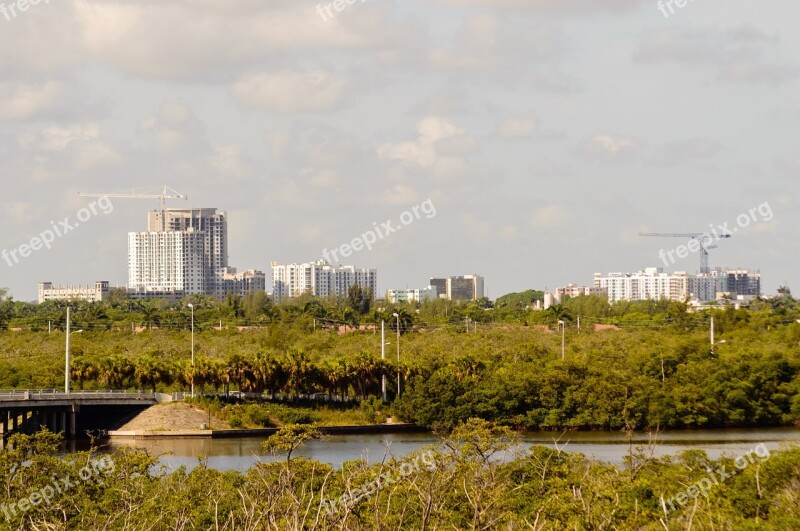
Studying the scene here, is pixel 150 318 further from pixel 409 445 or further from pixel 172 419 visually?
pixel 409 445

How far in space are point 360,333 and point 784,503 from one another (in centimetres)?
7204

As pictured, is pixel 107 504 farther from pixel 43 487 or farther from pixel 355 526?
pixel 355 526

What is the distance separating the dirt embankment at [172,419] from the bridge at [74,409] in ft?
3.89

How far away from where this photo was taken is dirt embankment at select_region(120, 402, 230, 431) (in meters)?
Result: 68.0

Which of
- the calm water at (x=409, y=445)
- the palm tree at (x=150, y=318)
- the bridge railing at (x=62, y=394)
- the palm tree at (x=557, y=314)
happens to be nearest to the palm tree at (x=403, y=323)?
the palm tree at (x=557, y=314)

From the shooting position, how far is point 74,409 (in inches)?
2736

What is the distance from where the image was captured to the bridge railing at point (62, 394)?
220ft

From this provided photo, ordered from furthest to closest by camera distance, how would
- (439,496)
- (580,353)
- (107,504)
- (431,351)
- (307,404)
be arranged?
(580,353)
(431,351)
(307,404)
(107,504)
(439,496)

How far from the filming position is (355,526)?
92.2ft

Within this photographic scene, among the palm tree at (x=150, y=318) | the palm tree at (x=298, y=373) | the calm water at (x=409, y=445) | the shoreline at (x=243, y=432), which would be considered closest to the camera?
the calm water at (x=409, y=445)

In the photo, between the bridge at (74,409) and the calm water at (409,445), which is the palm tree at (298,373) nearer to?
the calm water at (409,445)

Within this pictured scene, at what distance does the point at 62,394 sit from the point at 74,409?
1.21 metres

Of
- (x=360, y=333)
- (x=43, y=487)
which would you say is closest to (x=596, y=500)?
(x=43, y=487)

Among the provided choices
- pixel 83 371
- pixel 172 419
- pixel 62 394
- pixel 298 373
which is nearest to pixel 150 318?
pixel 83 371
